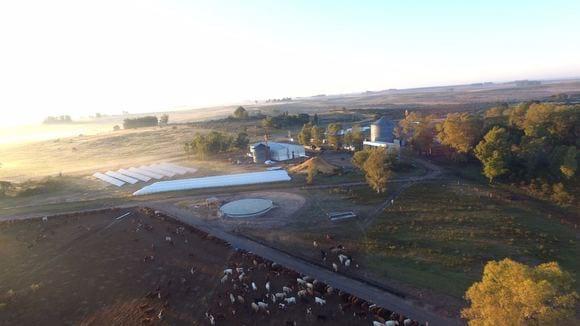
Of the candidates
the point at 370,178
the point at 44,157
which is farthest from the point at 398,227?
the point at 44,157

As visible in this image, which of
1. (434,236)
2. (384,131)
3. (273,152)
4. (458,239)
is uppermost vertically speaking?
(384,131)

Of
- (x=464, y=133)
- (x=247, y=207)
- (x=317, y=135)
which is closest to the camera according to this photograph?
(x=247, y=207)

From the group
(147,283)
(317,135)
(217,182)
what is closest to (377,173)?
(217,182)

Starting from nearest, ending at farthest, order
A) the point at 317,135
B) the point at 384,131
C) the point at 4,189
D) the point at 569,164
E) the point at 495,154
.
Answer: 1. the point at 569,164
2. the point at 495,154
3. the point at 4,189
4. the point at 384,131
5. the point at 317,135

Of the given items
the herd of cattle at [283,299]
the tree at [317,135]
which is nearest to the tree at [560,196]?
the herd of cattle at [283,299]

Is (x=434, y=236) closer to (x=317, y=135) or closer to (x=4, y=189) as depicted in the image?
(x=317, y=135)

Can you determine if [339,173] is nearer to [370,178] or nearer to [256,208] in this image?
[370,178]

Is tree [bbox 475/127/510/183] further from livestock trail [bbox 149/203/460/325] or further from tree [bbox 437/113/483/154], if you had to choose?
livestock trail [bbox 149/203/460/325]
